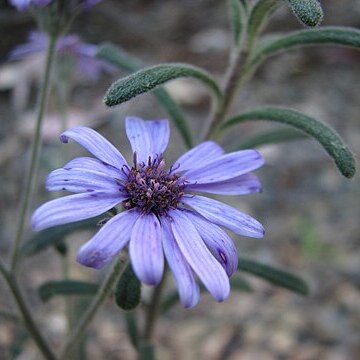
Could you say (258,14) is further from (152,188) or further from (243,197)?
(243,197)

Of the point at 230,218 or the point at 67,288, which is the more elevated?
the point at 230,218

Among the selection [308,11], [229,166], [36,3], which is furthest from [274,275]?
[36,3]

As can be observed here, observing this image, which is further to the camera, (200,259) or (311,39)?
(311,39)

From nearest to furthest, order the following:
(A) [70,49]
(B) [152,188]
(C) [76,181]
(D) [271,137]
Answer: (C) [76,181], (B) [152,188], (D) [271,137], (A) [70,49]

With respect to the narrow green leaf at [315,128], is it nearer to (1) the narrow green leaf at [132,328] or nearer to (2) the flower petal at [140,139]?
(2) the flower petal at [140,139]

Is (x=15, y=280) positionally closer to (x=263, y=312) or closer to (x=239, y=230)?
(x=239, y=230)

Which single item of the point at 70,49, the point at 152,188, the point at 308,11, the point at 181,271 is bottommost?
the point at 181,271

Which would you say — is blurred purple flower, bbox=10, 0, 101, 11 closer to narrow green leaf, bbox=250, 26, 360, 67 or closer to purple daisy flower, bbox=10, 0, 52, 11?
purple daisy flower, bbox=10, 0, 52, 11

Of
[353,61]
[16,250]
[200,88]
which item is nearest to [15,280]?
[16,250]
